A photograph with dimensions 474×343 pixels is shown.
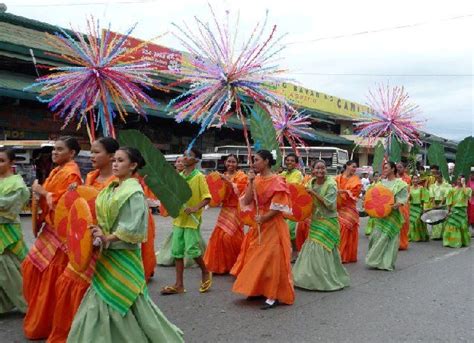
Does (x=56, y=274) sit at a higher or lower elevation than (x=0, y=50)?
lower

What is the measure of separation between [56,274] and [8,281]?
0.80 metres

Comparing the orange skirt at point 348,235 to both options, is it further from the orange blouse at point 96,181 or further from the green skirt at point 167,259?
the orange blouse at point 96,181

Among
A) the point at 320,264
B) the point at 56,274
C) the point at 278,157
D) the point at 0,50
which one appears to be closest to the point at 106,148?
the point at 56,274

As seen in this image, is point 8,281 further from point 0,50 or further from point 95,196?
point 0,50

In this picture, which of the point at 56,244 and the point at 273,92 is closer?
the point at 56,244

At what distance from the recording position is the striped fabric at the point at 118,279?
3490 millimetres

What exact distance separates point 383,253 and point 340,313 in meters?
2.78

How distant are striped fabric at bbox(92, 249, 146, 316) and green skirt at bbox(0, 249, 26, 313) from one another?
1.65m

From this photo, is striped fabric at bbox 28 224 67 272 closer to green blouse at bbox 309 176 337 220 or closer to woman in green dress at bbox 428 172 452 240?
green blouse at bbox 309 176 337 220

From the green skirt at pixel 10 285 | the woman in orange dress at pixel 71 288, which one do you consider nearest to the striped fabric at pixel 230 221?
the green skirt at pixel 10 285

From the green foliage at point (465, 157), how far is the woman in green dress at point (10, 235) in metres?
8.60

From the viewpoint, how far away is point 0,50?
14539 millimetres

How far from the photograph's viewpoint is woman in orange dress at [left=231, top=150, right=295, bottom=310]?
5.46 metres

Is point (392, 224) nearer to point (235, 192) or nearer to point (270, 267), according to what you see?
point (235, 192)
